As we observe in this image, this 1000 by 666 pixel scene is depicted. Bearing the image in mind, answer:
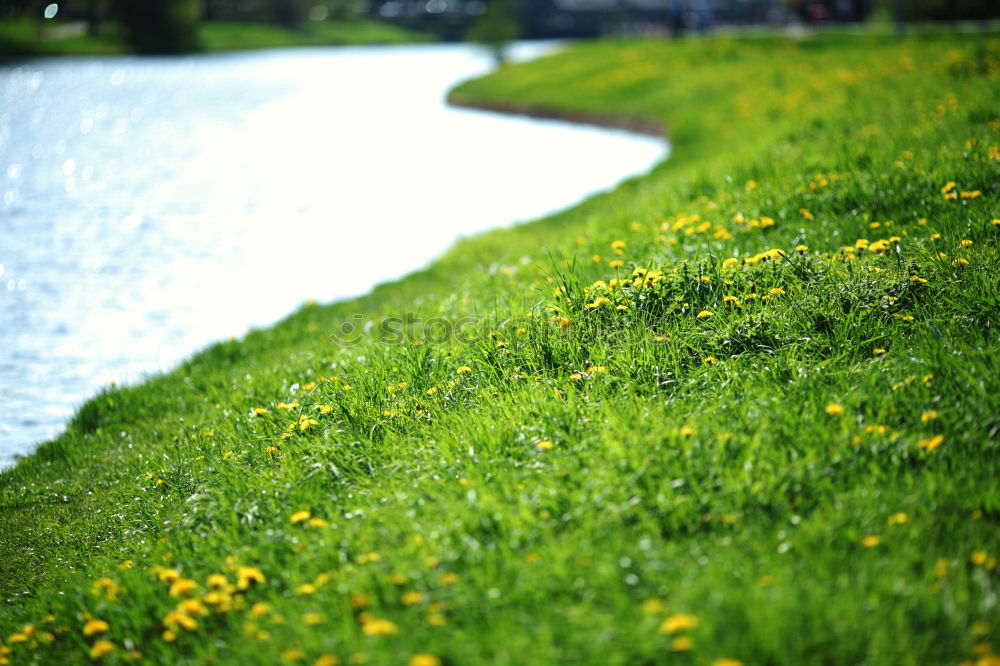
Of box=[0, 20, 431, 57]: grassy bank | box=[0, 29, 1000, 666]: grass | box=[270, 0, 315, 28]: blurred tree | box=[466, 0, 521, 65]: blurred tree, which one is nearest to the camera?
box=[0, 29, 1000, 666]: grass

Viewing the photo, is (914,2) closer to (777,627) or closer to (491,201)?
(491,201)

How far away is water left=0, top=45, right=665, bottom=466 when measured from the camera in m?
9.30

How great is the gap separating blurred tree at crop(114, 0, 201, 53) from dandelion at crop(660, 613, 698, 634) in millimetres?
72641

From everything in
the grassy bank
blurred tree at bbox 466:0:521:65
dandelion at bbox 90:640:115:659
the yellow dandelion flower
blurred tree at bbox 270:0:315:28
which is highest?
blurred tree at bbox 270:0:315:28

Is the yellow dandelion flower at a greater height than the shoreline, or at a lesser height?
lesser

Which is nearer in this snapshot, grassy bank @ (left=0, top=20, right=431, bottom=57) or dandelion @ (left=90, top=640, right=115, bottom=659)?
dandelion @ (left=90, top=640, right=115, bottom=659)

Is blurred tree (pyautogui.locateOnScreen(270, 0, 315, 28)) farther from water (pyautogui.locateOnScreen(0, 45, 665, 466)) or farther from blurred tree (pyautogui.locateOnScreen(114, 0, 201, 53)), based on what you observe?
water (pyautogui.locateOnScreen(0, 45, 665, 466))

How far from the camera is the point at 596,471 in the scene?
158 inches

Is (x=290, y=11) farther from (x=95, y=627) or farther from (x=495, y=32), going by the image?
(x=95, y=627)

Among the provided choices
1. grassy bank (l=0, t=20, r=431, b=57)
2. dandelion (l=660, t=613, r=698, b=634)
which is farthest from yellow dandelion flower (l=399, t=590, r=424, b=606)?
grassy bank (l=0, t=20, r=431, b=57)

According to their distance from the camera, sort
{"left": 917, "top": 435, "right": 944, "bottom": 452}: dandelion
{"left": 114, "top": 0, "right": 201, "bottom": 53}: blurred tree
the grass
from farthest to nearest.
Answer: {"left": 114, "top": 0, "right": 201, "bottom": 53}: blurred tree → {"left": 917, "top": 435, "right": 944, "bottom": 452}: dandelion → the grass

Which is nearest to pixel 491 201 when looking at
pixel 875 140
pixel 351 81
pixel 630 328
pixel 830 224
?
pixel 875 140

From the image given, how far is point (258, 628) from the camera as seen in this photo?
346 cm

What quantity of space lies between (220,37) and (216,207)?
66718mm
